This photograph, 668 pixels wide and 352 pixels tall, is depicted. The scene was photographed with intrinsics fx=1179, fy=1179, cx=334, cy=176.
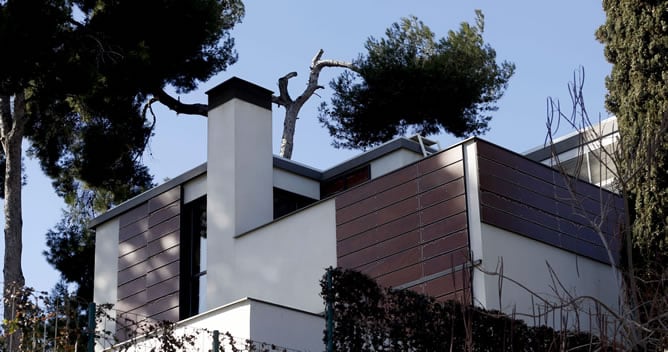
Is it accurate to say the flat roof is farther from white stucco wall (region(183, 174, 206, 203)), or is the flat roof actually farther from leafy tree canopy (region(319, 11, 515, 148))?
leafy tree canopy (region(319, 11, 515, 148))

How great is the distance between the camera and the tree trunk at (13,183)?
1948cm

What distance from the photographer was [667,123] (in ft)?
24.8

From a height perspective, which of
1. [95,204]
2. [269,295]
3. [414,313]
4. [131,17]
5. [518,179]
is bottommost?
[414,313]

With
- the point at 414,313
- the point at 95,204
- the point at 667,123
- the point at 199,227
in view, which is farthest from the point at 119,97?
the point at 667,123

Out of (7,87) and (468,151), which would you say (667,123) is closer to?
(468,151)

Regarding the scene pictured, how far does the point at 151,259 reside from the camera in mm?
17828

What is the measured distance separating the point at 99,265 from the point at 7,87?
126 inches

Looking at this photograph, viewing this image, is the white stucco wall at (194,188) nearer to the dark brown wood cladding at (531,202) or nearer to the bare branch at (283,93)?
the dark brown wood cladding at (531,202)

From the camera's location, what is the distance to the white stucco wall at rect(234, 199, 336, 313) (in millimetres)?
15031

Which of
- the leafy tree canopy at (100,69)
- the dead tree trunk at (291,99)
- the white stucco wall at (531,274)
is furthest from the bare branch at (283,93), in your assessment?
the white stucco wall at (531,274)

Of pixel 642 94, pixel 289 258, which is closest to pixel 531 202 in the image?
pixel 642 94

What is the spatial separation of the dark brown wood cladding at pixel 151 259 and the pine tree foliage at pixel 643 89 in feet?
21.6

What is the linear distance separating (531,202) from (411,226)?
5.02ft

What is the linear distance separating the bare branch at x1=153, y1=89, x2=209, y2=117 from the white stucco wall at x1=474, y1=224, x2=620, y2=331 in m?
10.9
